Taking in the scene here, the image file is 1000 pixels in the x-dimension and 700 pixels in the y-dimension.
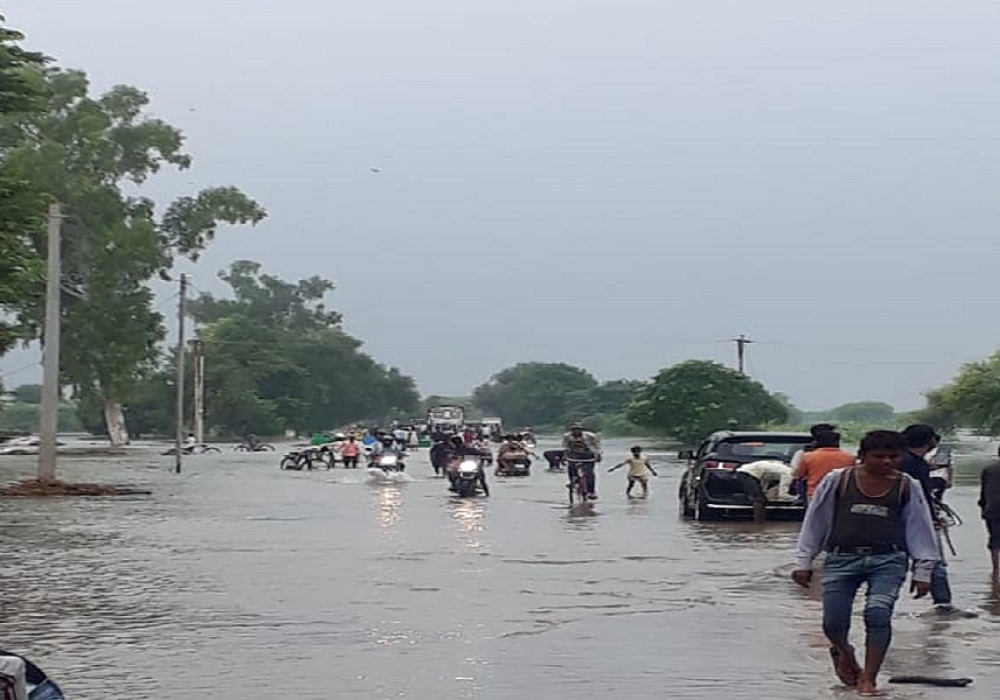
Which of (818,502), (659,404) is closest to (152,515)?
(818,502)

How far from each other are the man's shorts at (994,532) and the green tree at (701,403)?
71.4 meters

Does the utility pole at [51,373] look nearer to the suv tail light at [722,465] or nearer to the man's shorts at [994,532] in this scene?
the suv tail light at [722,465]

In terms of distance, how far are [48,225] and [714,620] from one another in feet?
82.9

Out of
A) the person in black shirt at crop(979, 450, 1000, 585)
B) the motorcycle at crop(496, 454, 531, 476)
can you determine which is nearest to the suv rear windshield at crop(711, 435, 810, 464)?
the person in black shirt at crop(979, 450, 1000, 585)

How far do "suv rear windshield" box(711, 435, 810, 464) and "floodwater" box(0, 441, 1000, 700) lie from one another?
4.34ft

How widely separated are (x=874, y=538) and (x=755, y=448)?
53.2ft

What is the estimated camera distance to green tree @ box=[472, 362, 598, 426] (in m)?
162

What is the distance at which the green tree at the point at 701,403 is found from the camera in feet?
286

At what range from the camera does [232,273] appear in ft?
535

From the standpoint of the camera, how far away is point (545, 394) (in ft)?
544

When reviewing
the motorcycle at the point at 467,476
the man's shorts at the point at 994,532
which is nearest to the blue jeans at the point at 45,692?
the man's shorts at the point at 994,532

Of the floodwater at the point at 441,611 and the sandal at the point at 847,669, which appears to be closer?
the sandal at the point at 847,669

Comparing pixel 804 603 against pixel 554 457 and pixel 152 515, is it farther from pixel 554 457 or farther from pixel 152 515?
pixel 554 457

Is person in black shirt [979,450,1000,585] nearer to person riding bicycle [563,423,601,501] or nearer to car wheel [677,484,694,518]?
car wheel [677,484,694,518]
